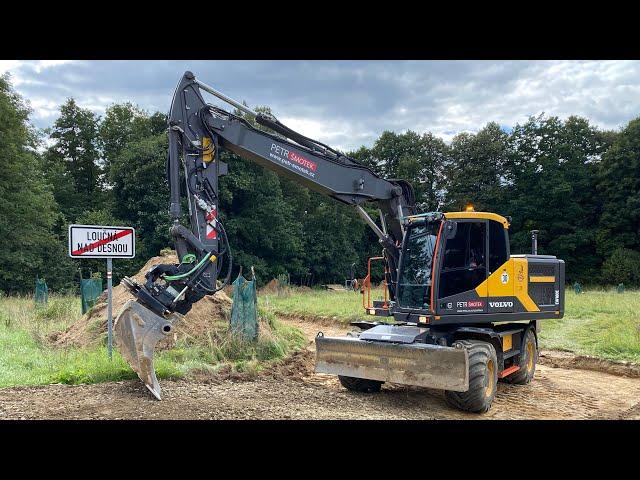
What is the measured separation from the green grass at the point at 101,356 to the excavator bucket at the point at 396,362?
2056mm

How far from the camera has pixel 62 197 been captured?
1469 inches

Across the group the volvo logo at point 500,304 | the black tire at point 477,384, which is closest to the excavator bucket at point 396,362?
the black tire at point 477,384

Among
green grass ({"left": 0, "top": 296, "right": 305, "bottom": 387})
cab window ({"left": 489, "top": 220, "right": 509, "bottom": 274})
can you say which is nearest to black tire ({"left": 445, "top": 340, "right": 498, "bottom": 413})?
cab window ({"left": 489, "top": 220, "right": 509, "bottom": 274})

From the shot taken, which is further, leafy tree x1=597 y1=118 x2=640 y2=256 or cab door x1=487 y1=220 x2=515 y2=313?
leafy tree x1=597 y1=118 x2=640 y2=256

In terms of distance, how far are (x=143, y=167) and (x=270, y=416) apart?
29.1 meters

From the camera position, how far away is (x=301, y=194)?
147 feet

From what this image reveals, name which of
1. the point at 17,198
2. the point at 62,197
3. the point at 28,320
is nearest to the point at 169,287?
the point at 28,320

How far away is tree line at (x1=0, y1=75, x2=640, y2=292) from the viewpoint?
91.5 ft

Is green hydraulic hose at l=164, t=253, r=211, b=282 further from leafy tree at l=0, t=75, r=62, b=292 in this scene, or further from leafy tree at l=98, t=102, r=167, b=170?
leafy tree at l=98, t=102, r=167, b=170

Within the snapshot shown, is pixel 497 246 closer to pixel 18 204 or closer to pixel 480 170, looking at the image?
pixel 18 204

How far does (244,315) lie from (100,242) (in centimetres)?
316

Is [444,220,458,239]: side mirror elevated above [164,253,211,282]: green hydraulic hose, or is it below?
above

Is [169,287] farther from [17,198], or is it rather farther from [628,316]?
[17,198]

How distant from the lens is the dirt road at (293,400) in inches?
250
